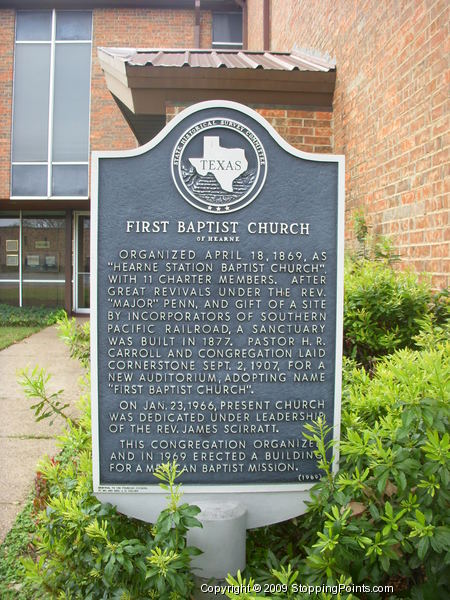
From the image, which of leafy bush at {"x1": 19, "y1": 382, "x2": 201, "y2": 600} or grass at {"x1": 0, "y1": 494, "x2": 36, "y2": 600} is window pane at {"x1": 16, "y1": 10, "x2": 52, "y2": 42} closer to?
grass at {"x1": 0, "y1": 494, "x2": 36, "y2": 600}

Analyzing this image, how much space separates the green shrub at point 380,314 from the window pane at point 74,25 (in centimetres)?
1361

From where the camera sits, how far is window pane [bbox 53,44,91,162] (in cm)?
1480

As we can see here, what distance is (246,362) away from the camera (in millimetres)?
2639

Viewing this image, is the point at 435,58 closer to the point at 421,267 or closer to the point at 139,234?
the point at 421,267

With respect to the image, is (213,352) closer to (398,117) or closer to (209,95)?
(398,117)

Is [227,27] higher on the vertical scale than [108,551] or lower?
higher

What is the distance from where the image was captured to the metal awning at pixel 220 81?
6289 mm

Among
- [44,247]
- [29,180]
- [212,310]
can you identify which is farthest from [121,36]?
[212,310]

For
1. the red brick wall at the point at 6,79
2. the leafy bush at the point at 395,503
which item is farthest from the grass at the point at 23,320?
the leafy bush at the point at 395,503

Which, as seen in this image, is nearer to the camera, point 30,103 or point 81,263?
point 30,103

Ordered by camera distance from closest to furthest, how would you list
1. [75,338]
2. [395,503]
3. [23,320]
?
[395,503] < [75,338] < [23,320]

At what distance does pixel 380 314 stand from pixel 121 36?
44.1 ft

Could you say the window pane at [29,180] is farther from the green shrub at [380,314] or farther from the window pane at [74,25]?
the green shrub at [380,314]

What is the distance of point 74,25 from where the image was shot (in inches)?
583
